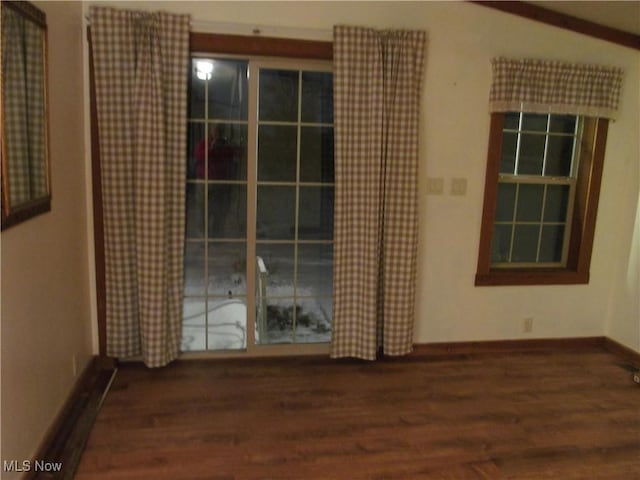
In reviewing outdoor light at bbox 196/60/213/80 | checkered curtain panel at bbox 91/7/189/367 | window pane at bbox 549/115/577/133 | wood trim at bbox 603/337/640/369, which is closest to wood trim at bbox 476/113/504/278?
window pane at bbox 549/115/577/133

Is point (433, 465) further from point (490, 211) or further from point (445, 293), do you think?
point (490, 211)

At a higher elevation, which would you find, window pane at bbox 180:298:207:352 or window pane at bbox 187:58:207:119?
window pane at bbox 187:58:207:119

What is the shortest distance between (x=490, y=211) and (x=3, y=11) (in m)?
2.87

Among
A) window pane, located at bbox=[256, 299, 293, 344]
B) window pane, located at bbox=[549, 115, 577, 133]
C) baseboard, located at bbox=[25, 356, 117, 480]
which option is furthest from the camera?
window pane, located at bbox=[549, 115, 577, 133]

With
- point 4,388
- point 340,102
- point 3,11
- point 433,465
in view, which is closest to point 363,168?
point 340,102

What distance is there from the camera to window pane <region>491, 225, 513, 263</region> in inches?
141

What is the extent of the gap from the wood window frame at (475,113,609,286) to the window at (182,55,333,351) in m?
1.08

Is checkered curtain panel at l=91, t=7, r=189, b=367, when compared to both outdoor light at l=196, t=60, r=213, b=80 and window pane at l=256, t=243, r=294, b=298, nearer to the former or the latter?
outdoor light at l=196, t=60, r=213, b=80

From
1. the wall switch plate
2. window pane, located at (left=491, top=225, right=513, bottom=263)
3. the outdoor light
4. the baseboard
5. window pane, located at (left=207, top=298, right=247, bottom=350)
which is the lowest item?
the baseboard

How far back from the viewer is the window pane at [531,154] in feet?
11.4

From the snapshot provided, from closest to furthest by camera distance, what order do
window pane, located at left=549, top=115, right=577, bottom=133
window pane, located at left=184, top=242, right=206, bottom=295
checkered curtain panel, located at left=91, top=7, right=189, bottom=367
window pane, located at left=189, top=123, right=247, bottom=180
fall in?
checkered curtain panel, located at left=91, top=7, right=189, bottom=367, window pane, located at left=189, top=123, right=247, bottom=180, window pane, located at left=184, top=242, right=206, bottom=295, window pane, located at left=549, top=115, right=577, bottom=133

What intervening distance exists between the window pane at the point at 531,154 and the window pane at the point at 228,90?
76.9 inches

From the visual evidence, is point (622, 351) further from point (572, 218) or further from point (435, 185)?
point (435, 185)

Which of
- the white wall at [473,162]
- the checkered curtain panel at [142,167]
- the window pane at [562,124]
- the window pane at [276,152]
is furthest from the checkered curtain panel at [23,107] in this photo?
the window pane at [562,124]
